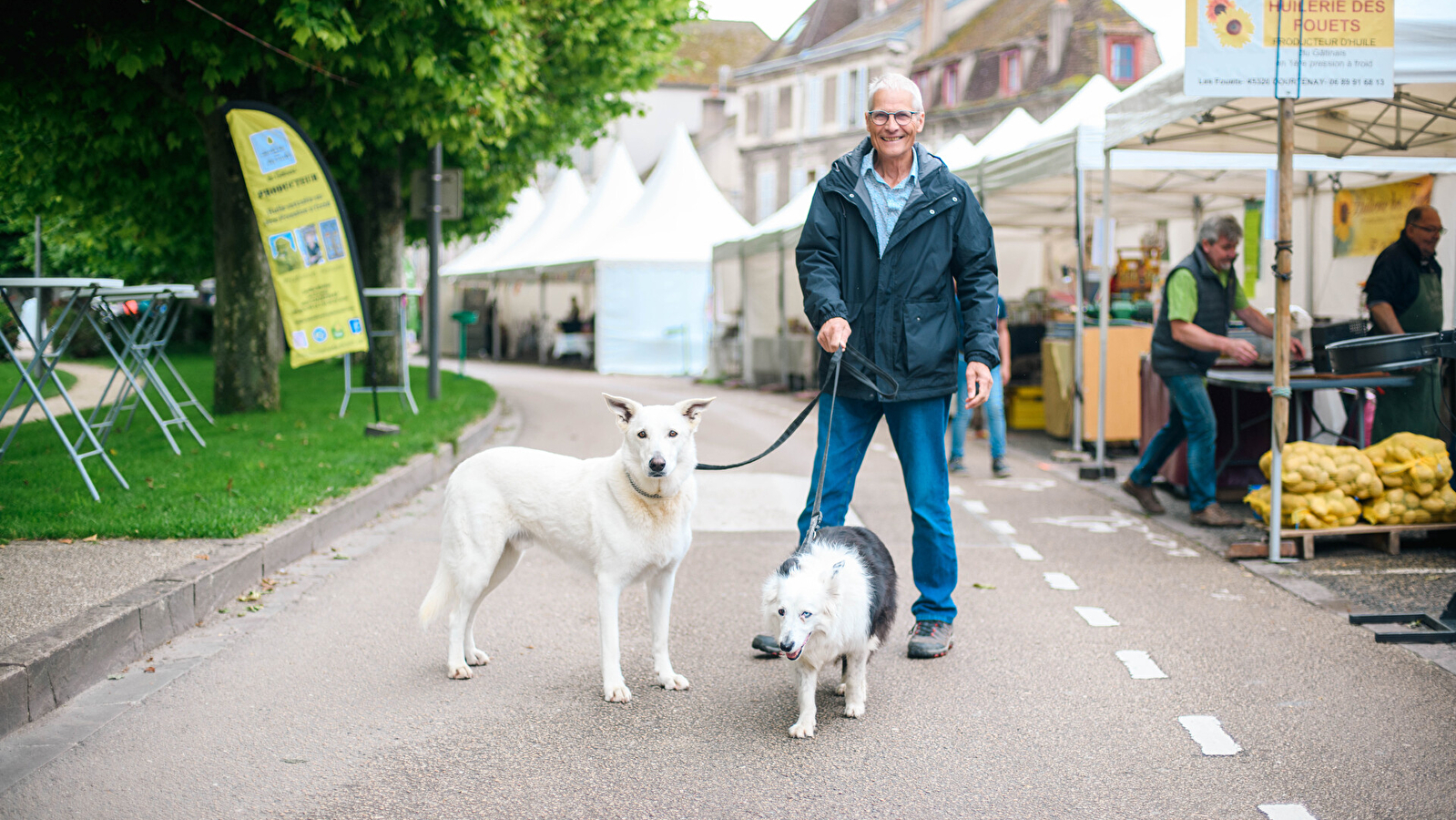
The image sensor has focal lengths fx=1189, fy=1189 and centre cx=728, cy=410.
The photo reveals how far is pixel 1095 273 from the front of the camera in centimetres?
1377

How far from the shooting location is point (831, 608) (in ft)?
12.3

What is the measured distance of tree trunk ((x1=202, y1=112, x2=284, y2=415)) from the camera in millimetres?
12086

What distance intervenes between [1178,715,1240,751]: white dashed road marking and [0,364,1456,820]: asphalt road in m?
0.02

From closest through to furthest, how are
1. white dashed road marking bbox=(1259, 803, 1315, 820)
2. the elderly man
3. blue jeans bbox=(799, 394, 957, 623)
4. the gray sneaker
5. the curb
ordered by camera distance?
white dashed road marking bbox=(1259, 803, 1315, 820)
the curb
the elderly man
blue jeans bbox=(799, 394, 957, 623)
the gray sneaker

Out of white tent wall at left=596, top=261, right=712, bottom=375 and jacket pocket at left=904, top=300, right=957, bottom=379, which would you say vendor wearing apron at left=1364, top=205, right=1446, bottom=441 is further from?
white tent wall at left=596, top=261, right=712, bottom=375

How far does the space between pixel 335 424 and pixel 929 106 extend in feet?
127

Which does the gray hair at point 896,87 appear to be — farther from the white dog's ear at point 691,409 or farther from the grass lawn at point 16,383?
the grass lawn at point 16,383

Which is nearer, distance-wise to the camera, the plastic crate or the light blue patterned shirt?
the light blue patterned shirt

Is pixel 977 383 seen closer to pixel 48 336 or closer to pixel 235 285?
pixel 48 336

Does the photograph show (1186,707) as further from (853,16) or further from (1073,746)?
(853,16)

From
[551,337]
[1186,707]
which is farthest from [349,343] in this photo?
[551,337]

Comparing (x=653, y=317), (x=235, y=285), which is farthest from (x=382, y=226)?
(x=653, y=317)

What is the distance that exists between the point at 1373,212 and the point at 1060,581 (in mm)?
8789

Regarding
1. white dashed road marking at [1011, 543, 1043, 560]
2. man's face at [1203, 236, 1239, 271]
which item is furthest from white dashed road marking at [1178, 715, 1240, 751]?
man's face at [1203, 236, 1239, 271]
